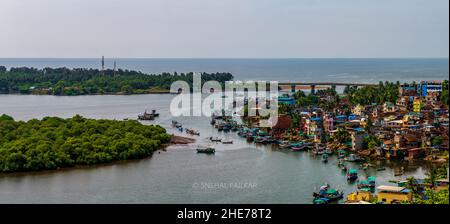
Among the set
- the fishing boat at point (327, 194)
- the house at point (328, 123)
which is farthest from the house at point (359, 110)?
the fishing boat at point (327, 194)

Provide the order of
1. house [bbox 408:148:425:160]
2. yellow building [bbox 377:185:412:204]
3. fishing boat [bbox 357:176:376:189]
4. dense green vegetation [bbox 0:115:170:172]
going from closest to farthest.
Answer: yellow building [bbox 377:185:412:204], fishing boat [bbox 357:176:376:189], dense green vegetation [bbox 0:115:170:172], house [bbox 408:148:425:160]

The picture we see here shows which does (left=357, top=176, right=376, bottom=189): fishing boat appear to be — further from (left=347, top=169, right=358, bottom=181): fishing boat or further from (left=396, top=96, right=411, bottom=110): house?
(left=396, top=96, right=411, bottom=110): house

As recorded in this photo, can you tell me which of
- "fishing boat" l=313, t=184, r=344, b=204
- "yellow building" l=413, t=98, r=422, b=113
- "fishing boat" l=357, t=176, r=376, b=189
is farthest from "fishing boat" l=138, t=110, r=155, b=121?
"fishing boat" l=313, t=184, r=344, b=204

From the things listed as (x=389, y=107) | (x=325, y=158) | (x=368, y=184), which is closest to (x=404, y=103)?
(x=389, y=107)

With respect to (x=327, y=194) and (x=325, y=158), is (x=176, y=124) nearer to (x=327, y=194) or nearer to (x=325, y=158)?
(x=325, y=158)

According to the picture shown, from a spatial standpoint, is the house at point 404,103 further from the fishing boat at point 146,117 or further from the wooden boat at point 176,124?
the fishing boat at point 146,117
